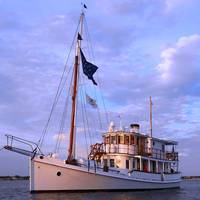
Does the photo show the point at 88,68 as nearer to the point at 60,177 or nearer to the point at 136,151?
the point at 60,177

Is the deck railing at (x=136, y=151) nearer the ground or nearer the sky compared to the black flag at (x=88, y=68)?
nearer the ground

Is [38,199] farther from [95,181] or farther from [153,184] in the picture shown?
[153,184]

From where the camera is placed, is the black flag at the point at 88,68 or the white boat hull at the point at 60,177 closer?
the white boat hull at the point at 60,177

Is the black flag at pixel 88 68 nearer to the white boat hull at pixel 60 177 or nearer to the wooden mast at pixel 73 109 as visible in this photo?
the wooden mast at pixel 73 109

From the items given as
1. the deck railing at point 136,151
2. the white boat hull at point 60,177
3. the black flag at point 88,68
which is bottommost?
the white boat hull at point 60,177

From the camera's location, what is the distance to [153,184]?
154 ft

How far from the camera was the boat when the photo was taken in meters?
37.6

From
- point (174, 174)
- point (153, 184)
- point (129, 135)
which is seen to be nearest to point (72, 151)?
point (129, 135)

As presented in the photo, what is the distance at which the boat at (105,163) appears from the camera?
37562 millimetres

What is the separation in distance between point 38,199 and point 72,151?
7.25 meters

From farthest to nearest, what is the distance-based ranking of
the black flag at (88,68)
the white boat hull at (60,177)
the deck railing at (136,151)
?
the deck railing at (136,151)
the black flag at (88,68)
the white boat hull at (60,177)

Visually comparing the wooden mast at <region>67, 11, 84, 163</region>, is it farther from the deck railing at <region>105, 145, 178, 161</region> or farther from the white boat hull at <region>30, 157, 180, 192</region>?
the deck railing at <region>105, 145, 178, 161</region>

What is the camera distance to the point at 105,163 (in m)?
45.0

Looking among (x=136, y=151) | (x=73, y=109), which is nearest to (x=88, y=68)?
(x=73, y=109)
